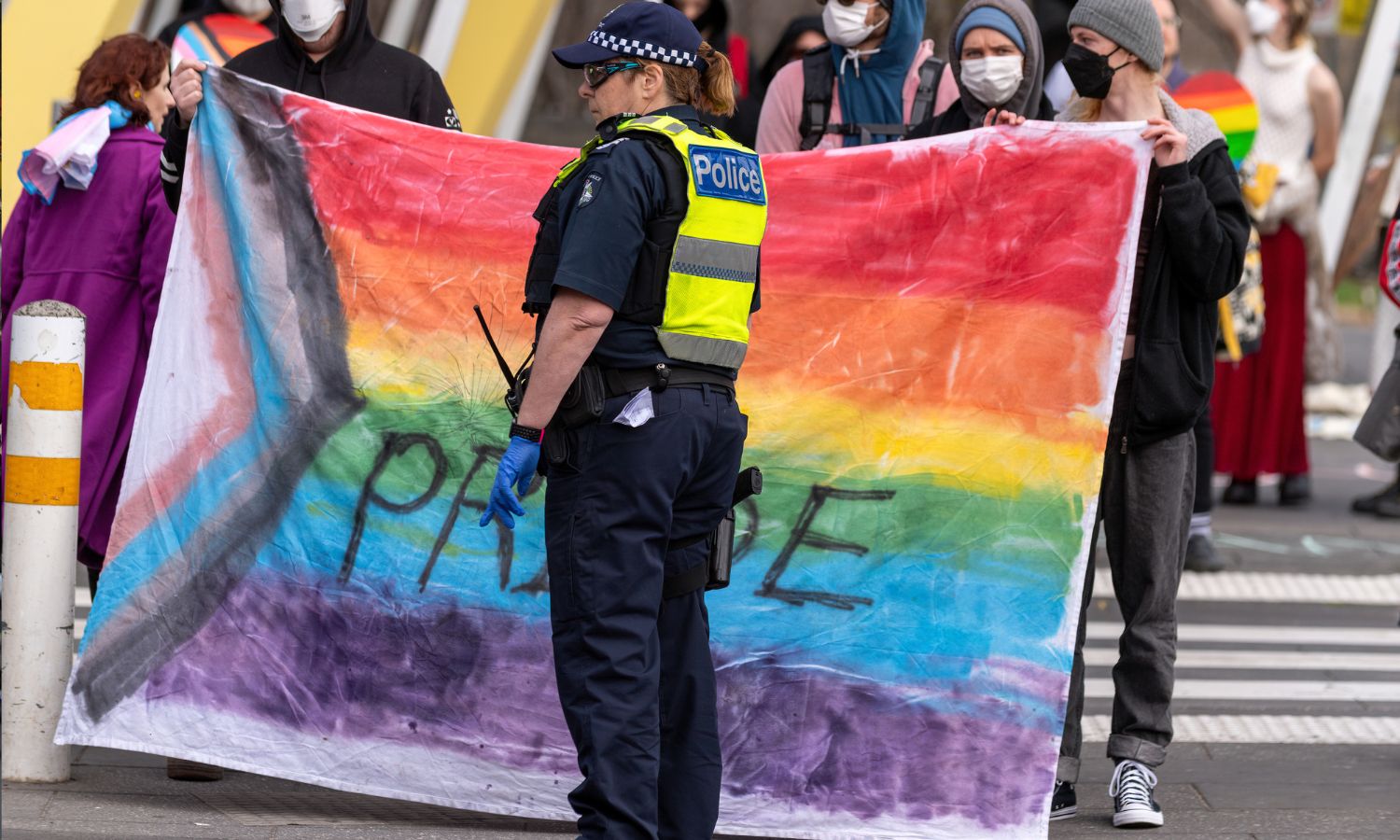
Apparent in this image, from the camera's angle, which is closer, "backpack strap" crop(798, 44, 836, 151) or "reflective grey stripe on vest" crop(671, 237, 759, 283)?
"reflective grey stripe on vest" crop(671, 237, 759, 283)

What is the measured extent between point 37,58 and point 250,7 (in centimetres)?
174

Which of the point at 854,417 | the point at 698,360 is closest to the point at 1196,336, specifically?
the point at 854,417

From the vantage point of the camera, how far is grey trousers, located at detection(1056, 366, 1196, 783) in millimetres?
4914

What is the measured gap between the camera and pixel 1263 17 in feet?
33.7

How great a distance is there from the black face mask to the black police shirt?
1381mm

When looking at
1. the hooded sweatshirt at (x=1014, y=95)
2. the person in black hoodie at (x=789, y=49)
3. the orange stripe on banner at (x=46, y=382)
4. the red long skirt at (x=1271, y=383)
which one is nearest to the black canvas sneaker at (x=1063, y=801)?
the hooded sweatshirt at (x=1014, y=95)

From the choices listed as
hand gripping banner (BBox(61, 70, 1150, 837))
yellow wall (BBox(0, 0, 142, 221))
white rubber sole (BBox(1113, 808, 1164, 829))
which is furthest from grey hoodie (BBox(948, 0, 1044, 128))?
yellow wall (BBox(0, 0, 142, 221))

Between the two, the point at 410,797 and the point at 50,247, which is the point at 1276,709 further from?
the point at 50,247

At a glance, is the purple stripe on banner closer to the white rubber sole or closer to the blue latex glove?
the white rubber sole

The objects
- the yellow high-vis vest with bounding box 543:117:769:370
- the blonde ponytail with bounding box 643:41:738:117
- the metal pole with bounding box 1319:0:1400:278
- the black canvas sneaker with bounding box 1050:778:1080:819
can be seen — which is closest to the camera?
the yellow high-vis vest with bounding box 543:117:769:370

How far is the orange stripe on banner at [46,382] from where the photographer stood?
4.92 m

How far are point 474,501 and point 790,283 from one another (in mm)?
986

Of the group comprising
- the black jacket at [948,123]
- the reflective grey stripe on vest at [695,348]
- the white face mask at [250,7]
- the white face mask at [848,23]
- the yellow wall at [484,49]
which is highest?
the yellow wall at [484,49]

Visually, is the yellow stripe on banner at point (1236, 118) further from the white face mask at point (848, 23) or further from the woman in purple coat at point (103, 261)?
the woman in purple coat at point (103, 261)
